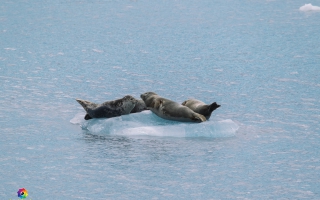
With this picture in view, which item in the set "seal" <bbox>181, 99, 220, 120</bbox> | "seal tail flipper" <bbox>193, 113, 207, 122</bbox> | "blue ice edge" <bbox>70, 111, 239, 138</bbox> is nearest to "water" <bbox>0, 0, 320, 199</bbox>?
"blue ice edge" <bbox>70, 111, 239, 138</bbox>

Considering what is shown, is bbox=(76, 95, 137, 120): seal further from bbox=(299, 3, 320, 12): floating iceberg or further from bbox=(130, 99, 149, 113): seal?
bbox=(299, 3, 320, 12): floating iceberg

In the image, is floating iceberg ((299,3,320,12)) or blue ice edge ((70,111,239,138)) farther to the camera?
floating iceberg ((299,3,320,12))

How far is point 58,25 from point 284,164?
43.8ft

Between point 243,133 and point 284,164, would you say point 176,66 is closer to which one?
point 243,133

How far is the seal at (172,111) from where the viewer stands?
10.7m

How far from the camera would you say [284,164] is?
9164mm


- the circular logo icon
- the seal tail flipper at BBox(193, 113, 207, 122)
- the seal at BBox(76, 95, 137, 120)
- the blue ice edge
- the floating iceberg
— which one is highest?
the floating iceberg

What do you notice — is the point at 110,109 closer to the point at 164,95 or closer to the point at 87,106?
the point at 87,106

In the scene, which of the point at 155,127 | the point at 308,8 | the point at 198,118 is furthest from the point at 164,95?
the point at 308,8

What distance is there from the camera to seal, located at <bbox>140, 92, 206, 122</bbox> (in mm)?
10703

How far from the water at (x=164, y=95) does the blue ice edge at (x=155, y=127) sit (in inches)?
0.7

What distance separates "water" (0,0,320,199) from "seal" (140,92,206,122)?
164mm

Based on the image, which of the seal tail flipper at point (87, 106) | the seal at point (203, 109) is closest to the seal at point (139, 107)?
the seal tail flipper at point (87, 106)

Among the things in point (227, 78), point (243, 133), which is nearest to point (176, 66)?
point (227, 78)
